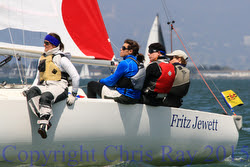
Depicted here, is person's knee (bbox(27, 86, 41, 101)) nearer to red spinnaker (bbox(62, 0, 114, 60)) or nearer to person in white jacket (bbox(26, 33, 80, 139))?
person in white jacket (bbox(26, 33, 80, 139))

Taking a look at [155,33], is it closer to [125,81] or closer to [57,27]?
[57,27]

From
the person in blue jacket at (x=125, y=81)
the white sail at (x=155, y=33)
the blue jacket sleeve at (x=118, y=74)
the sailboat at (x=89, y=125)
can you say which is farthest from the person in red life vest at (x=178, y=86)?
the white sail at (x=155, y=33)

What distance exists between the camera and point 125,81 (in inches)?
153

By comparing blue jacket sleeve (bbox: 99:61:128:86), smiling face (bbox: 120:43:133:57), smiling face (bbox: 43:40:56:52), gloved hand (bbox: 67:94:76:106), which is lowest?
gloved hand (bbox: 67:94:76:106)

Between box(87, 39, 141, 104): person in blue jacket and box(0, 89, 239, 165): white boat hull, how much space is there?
92 mm

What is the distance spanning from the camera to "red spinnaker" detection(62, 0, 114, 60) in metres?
5.47

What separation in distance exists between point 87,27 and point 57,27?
406mm

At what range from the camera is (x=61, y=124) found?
11.9 feet

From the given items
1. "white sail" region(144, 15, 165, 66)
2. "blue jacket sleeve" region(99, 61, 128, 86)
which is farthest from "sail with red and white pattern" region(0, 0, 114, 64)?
"white sail" region(144, 15, 165, 66)

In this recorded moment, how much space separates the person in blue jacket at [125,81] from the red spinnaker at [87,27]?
1.50 m

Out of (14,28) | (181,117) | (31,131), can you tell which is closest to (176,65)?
(181,117)

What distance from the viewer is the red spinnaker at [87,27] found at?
547 cm

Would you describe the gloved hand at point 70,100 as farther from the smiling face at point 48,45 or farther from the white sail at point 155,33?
the white sail at point 155,33

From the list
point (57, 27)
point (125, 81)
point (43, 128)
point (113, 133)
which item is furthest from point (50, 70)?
point (57, 27)
